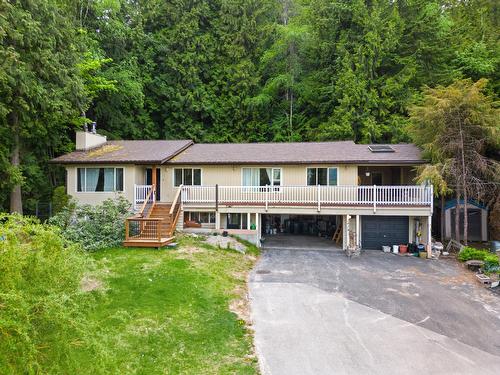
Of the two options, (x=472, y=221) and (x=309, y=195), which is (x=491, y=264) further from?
(x=309, y=195)

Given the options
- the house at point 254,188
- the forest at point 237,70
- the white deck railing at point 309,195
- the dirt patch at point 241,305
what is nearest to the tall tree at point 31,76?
the forest at point 237,70

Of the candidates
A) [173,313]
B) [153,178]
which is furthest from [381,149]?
[173,313]

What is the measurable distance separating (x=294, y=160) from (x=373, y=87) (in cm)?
1299

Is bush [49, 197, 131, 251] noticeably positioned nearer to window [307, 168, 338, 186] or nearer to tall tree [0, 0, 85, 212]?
tall tree [0, 0, 85, 212]

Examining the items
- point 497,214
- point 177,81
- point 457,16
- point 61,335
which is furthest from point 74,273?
point 457,16

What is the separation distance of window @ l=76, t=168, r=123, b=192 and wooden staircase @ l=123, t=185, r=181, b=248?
2.20m

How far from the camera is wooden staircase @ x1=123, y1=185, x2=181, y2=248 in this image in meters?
14.5

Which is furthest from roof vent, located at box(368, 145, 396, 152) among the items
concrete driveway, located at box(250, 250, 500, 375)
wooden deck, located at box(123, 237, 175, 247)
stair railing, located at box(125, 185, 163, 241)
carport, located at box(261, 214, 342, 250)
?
wooden deck, located at box(123, 237, 175, 247)

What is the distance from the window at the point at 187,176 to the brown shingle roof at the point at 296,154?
26.0 inches

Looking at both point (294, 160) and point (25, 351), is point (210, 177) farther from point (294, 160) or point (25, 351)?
point (25, 351)

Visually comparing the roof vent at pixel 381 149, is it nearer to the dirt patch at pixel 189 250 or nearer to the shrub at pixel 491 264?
the shrub at pixel 491 264

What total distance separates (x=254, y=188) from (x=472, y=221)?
12.8 m

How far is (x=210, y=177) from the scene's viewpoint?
1864 cm

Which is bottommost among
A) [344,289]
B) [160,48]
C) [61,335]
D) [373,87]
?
[344,289]
